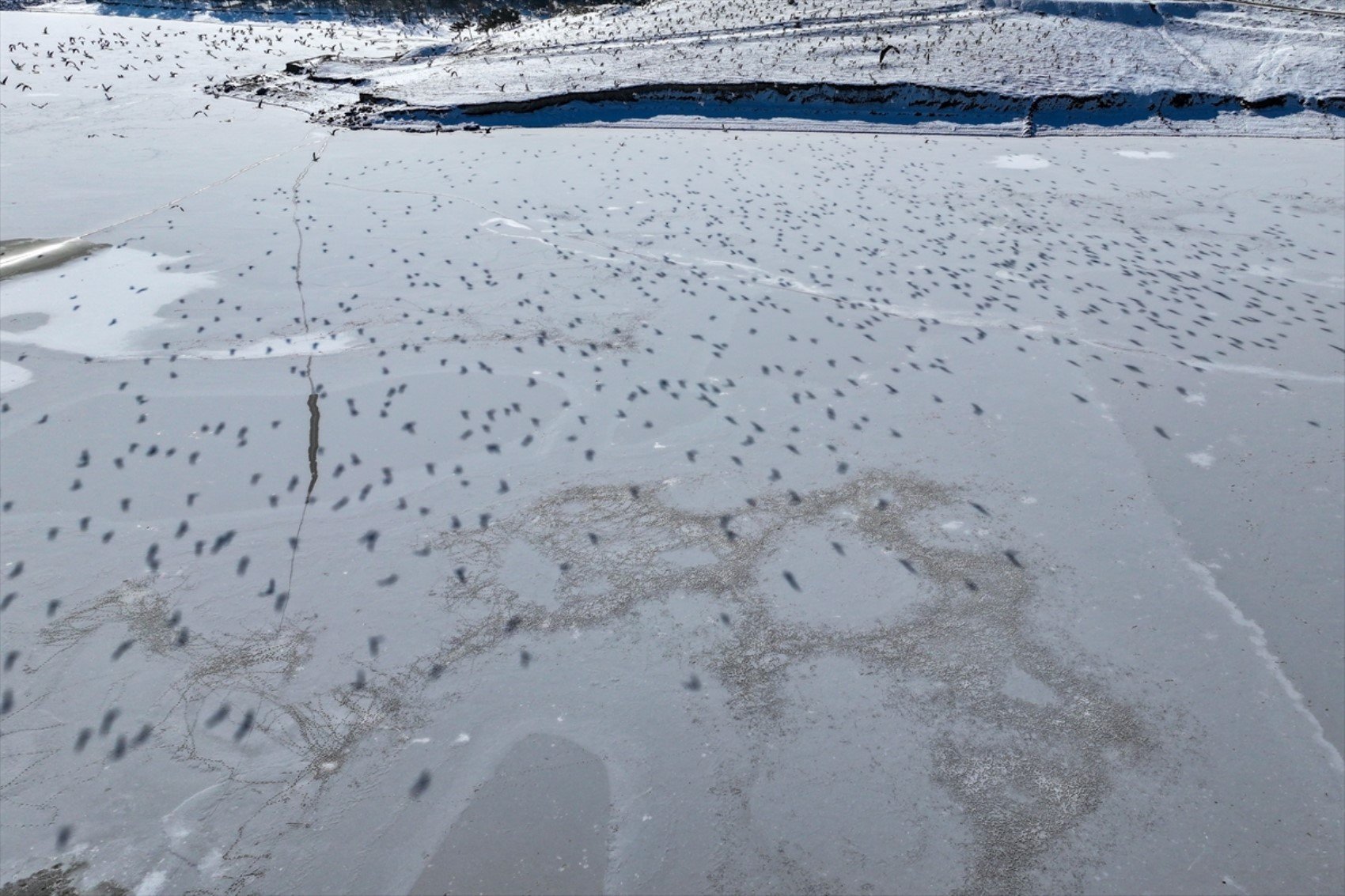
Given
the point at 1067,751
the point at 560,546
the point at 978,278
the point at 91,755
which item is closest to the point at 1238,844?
the point at 1067,751

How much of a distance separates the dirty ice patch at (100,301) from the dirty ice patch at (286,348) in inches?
28.6

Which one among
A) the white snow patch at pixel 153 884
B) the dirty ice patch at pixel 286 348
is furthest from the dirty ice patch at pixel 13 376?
the white snow patch at pixel 153 884

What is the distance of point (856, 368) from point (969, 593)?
321 centimetres

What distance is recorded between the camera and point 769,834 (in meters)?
4.57

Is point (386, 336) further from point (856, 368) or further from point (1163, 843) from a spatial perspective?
point (1163, 843)

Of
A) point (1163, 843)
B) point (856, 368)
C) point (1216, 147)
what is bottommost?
point (1163, 843)

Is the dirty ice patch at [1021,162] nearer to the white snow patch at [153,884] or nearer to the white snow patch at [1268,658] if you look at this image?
the white snow patch at [1268,658]

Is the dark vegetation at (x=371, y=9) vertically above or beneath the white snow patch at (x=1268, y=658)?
above

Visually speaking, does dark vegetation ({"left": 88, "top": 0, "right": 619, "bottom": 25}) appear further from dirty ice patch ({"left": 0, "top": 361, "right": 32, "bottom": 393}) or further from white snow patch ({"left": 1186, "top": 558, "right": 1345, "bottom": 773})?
white snow patch ({"left": 1186, "top": 558, "right": 1345, "bottom": 773})

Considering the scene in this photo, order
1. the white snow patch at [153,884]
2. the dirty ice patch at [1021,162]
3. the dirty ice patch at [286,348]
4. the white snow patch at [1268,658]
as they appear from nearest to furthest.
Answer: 1. the white snow patch at [153,884]
2. the white snow patch at [1268,658]
3. the dirty ice patch at [286,348]
4. the dirty ice patch at [1021,162]

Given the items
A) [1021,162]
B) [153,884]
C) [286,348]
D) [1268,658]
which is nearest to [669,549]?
[153,884]

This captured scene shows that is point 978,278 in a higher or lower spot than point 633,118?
lower

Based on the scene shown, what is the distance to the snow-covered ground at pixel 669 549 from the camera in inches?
181

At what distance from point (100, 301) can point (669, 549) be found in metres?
7.60
